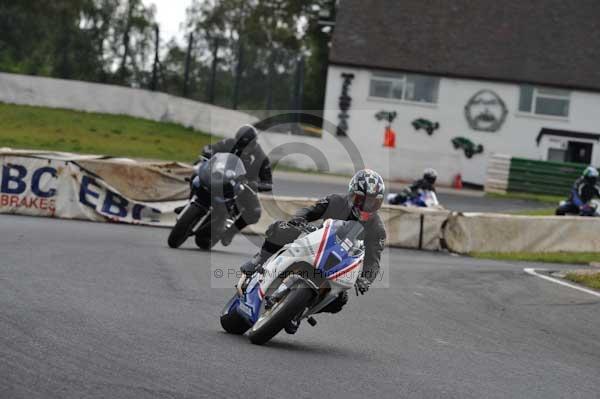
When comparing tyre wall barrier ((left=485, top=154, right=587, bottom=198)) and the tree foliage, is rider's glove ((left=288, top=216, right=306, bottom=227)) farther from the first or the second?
the tree foliage

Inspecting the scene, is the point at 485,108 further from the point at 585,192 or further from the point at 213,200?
the point at 213,200

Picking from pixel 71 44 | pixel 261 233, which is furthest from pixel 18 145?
pixel 261 233

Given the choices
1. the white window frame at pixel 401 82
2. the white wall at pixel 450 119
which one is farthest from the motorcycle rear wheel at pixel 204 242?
the white window frame at pixel 401 82

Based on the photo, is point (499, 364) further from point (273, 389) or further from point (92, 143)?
point (92, 143)

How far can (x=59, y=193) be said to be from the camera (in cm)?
1750

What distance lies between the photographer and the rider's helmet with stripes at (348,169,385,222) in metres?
8.13

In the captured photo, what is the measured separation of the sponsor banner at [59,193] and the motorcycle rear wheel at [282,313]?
10.2 m

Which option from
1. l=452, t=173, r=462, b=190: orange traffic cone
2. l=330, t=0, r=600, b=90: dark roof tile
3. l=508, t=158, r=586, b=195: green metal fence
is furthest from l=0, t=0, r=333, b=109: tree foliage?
l=508, t=158, r=586, b=195: green metal fence

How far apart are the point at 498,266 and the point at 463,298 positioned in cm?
448

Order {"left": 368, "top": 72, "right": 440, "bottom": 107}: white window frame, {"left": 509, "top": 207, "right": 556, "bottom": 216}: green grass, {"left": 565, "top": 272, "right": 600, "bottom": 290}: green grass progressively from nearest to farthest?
{"left": 565, "top": 272, "right": 600, "bottom": 290}: green grass, {"left": 509, "top": 207, "right": 556, "bottom": 216}: green grass, {"left": 368, "top": 72, "right": 440, "bottom": 107}: white window frame

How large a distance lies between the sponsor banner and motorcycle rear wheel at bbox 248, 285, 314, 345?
33.4 ft

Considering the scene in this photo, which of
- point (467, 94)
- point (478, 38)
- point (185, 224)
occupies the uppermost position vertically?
point (478, 38)

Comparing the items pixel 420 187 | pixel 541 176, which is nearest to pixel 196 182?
pixel 420 187

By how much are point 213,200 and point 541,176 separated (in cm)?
2466
